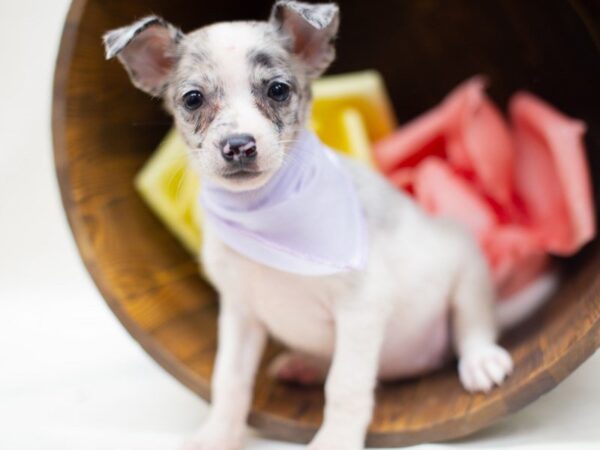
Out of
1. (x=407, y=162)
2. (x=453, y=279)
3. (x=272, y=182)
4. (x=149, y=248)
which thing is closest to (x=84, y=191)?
(x=149, y=248)

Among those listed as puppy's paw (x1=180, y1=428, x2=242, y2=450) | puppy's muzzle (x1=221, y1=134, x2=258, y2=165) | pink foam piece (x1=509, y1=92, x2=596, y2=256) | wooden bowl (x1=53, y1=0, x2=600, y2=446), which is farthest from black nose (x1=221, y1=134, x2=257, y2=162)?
pink foam piece (x1=509, y1=92, x2=596, y2=256)

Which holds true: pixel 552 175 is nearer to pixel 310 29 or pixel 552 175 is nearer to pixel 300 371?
pixel 300 371

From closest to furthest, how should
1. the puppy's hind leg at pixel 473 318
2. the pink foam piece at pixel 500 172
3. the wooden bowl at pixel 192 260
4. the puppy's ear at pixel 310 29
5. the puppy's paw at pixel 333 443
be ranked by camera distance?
the puppy's ear at pixel 310 29, the puppy's paw at pixel 333 443, the wooden bowl at pixel 192 260, the puppy's hind leg at pixel 473 318, the pink foam piece at pixel 500 172

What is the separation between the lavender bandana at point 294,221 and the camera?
227 cm

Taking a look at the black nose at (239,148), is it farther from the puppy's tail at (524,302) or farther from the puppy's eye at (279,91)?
the puppy's tail at (524,302)

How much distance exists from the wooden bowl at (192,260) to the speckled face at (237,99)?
0.49 m

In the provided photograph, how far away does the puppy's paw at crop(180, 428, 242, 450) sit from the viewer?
2404 mm

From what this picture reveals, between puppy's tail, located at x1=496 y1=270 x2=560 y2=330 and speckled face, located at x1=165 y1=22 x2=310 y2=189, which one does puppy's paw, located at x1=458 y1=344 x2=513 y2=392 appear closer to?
puppy's tail, located at x1=496 y1=270 x2=560 y2=330

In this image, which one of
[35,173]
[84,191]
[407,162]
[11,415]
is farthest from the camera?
[35,173]

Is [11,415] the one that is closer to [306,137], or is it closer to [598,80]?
[306,137]

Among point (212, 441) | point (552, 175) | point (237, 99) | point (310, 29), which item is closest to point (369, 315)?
point (212, 441)

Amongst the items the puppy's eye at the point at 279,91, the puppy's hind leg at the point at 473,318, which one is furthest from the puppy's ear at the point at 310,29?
the puppy's hind leg at the point at 473,318

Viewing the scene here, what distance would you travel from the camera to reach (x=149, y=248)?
3002 millimetres

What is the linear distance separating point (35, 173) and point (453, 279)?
2.14 metres
